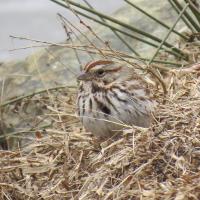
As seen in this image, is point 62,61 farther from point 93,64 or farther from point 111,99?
point 111,99

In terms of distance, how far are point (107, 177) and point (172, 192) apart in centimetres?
48

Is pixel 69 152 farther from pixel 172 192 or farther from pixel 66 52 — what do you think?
pixel 66 52

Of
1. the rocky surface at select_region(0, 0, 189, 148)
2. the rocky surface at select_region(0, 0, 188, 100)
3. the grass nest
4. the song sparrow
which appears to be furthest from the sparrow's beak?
the rocky surface at select_region(0, 0, 188, 100)

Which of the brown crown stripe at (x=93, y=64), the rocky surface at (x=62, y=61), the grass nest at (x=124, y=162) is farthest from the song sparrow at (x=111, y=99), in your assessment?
the rocky surface at (x=62, y=61)

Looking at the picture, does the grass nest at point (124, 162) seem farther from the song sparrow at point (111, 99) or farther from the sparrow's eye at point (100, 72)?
the sparrow's eye at point (100, 72)

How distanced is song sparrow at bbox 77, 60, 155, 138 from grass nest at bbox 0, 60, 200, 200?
0.11m

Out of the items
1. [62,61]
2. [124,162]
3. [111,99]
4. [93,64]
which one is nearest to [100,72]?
[93,64]

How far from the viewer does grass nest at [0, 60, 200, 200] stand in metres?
4.04

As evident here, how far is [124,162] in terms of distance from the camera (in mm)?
4266

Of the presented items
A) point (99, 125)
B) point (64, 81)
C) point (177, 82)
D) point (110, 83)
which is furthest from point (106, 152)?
point (64, 81)

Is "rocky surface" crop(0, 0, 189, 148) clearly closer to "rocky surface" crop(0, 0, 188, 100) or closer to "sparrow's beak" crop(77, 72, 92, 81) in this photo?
"rocky surface" crop(0, 0, 188, 100)

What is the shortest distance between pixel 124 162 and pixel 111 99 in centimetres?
62

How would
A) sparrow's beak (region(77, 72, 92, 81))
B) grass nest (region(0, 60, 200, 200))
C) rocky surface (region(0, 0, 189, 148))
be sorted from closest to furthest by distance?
grass nest (region(0, 60, 200, 200)) < sparrow's beak (region(77, 72, 92, 81)) < rocky surface (region(0, 0, 189, 148))

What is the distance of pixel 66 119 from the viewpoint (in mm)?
5773
